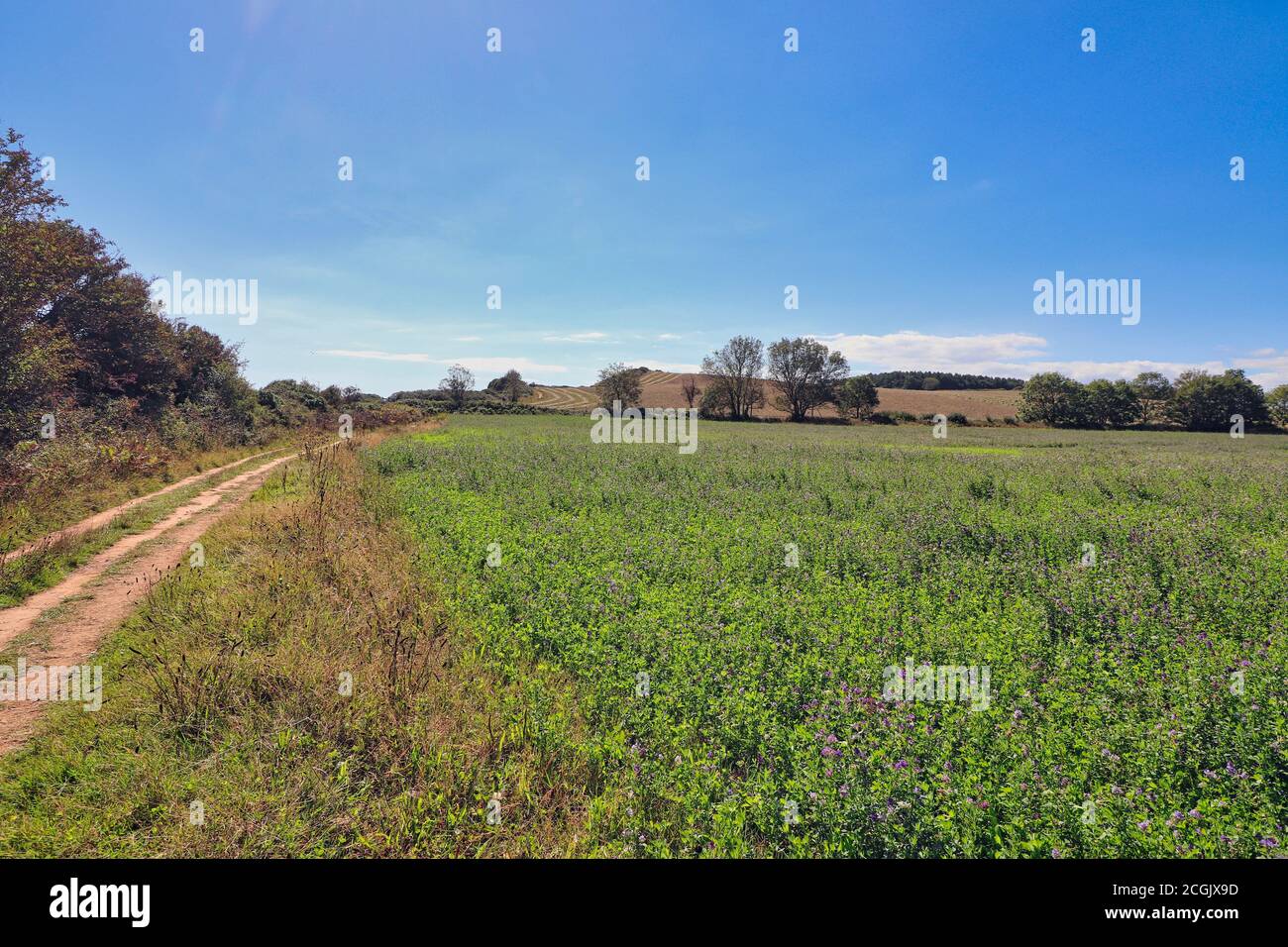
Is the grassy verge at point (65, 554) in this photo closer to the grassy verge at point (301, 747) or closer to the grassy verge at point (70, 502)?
the grassy verge at point (70, 502)

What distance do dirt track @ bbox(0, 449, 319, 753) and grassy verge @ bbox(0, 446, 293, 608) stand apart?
16 centimetres

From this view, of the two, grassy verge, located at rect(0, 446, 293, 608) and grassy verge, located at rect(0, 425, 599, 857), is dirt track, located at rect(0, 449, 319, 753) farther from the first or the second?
grassy verge, located at rect(0, 425, 599, 857)

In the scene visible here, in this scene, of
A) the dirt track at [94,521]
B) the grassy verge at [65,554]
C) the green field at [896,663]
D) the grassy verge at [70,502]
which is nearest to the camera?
the green field at [896,663]

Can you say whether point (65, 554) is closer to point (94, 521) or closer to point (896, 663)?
point (94, 521)

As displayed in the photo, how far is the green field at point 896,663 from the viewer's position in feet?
10.9

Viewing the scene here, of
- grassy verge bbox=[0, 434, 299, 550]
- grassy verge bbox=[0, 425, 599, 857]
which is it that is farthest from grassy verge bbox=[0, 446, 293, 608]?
grassy verge bbox=[0, 425, 599, 857]

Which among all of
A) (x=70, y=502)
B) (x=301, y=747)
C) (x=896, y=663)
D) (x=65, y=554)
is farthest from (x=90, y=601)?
(x=896, y=663)

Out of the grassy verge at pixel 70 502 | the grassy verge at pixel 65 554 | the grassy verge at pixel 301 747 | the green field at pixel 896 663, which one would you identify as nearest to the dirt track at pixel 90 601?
the grassy verge at pixel 65 554

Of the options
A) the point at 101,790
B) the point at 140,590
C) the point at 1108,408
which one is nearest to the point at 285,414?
the point at 140,590

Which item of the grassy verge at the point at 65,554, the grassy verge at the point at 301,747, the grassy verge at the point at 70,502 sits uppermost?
the grassy verge at the point at 70,502

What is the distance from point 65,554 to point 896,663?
13577mm

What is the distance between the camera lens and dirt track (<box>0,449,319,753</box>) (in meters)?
4.82

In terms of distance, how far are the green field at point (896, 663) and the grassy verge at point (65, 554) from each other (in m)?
5.49
